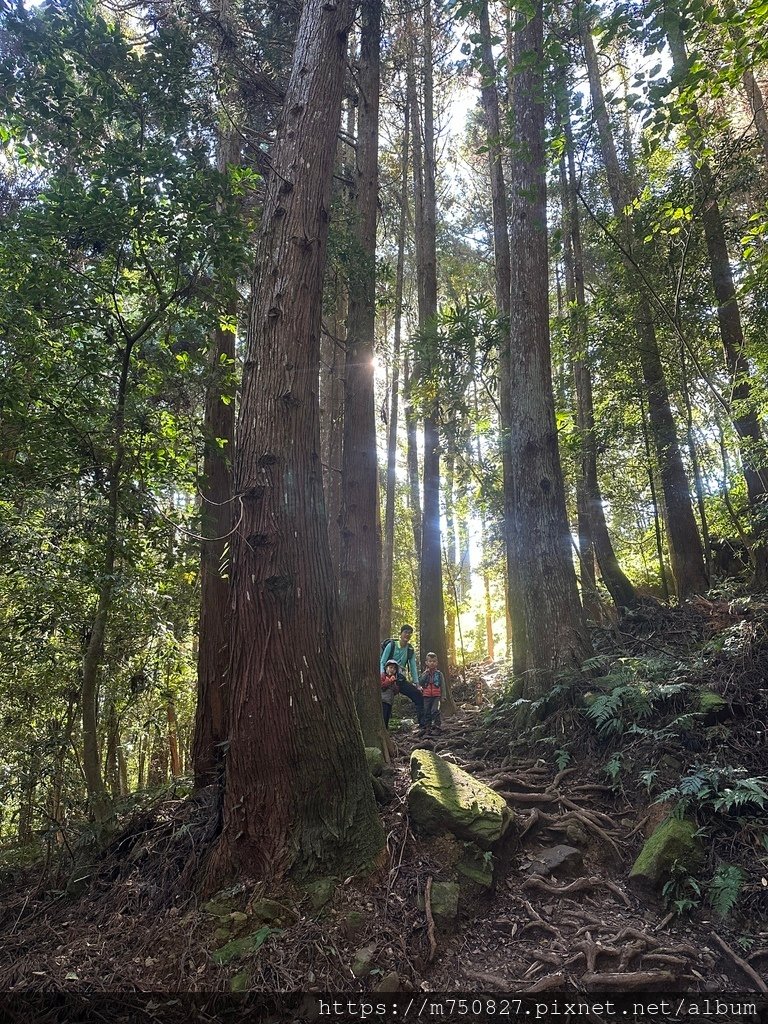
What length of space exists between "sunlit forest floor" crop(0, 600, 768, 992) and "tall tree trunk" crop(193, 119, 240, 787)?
0.51m

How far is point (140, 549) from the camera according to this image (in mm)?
4582

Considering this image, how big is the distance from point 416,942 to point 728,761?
2.52m

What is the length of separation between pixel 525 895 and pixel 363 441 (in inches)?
168

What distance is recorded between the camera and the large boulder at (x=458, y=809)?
3.54 m

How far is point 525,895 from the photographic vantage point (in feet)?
11.0

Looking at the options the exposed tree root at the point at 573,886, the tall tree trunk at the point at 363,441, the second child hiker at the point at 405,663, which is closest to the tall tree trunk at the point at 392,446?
the second child hiker at the point at 405,663

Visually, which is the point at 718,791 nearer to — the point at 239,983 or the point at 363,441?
the point at 239,983

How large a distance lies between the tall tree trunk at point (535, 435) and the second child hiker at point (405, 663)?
2279 millimetres

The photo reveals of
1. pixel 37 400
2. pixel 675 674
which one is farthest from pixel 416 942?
pixel 37 400

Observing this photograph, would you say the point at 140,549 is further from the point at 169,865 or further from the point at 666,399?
the point at 666,399

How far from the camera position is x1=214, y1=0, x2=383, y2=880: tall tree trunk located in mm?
3258

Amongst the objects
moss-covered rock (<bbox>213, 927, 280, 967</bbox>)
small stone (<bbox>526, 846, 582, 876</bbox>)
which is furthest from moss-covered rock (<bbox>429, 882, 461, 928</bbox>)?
moss-covered rock (<bbox>213, 927, 280, 967</bbox>)

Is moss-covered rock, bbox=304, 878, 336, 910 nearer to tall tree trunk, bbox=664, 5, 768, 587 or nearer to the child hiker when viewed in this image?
the child hiker

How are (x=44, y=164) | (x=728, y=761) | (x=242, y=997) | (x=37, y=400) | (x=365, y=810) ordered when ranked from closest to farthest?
(x=242, y=997) → (x=365, y=810) → (x=728, y=761) → (x=37, y=400) → (x=44, y=164)
